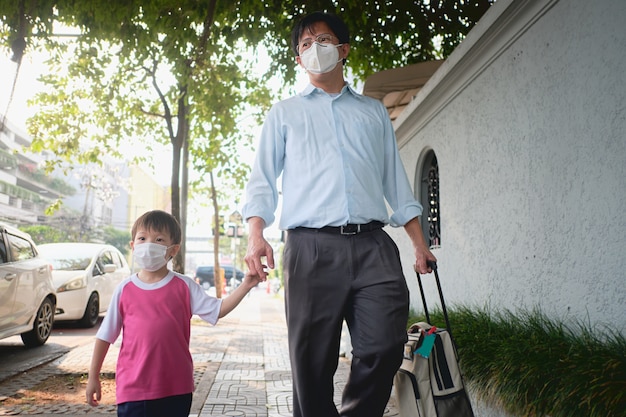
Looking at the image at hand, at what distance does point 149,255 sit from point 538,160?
2.81 m

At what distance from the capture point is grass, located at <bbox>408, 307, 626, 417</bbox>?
2711 mm

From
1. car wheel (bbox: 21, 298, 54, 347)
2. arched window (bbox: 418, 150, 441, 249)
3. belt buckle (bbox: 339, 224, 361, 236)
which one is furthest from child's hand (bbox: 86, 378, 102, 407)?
car wheel (bbox: 21, 298, 54, 347)

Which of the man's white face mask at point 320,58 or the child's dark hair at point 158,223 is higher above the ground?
the man's white face mask at point 320,58

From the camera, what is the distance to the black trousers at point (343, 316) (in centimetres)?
266

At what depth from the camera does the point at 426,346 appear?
9.88 ft

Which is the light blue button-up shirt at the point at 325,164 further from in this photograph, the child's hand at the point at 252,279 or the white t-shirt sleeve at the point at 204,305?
the white t-shirt sleeve at the point at 204,305

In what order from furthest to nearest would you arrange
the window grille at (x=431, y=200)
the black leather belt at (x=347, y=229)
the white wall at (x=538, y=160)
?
the window grille at (x=431, y=200) → the white wall at (x=538, y=160) → the black leather belt at (x=347, y=229)

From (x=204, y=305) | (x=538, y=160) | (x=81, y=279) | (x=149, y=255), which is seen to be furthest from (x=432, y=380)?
(x=81, y=279)

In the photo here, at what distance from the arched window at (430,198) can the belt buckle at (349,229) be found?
4.22 m

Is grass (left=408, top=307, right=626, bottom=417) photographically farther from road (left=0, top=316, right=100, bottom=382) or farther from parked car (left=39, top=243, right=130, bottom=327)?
parked car (left=39, top=243, right=130, bottom=327)

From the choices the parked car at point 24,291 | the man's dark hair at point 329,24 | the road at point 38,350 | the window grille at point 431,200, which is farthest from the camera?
the parked car at point 24,291

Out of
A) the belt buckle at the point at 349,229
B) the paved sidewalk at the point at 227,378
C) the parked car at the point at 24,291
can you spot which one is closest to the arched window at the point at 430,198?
the paved sidewalk at the point at 227,378

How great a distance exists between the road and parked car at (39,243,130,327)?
390 mm

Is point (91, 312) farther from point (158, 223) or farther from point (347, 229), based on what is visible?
point (347, 229)
